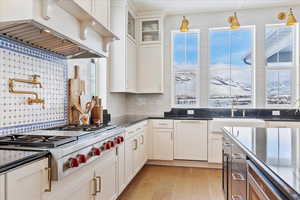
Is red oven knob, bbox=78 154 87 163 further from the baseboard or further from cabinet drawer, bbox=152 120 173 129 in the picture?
the baseboard

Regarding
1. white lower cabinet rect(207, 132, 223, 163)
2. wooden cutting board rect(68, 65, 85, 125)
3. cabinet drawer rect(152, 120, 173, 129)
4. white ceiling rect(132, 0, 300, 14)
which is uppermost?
white ceiling rect(132, 0, 300, 14)

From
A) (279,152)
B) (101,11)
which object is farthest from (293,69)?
(101,11)

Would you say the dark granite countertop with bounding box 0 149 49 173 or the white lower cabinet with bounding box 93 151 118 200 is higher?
the dark granite countertop with bounding box 0 149 49 173

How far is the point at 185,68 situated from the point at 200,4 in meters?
1.21

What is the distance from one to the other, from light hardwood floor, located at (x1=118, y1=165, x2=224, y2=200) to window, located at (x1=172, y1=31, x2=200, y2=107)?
54.0 inches

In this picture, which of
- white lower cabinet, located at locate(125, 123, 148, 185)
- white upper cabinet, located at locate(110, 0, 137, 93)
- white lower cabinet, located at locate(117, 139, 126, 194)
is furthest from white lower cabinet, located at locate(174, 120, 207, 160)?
white lower cabinet, located at locate(117, 139, 126, 194)

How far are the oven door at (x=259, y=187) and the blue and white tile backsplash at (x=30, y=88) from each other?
5.55 ft

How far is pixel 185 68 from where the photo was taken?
454 cm

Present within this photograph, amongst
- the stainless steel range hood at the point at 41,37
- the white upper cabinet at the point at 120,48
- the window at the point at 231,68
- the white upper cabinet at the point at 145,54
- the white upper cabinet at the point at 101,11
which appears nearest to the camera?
the stainless steel range hood at the point at 41,37

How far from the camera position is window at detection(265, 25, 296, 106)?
419cm

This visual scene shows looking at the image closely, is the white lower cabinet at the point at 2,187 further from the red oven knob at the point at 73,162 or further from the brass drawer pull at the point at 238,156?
the brass drawer pull at the point at 238,156

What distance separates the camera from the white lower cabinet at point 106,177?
1.89 metres

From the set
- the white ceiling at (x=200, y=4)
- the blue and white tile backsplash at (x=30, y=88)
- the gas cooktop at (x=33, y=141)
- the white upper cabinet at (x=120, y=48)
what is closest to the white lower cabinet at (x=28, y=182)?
the gas cooktop at (x=33, y=141)

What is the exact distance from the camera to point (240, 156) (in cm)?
166
